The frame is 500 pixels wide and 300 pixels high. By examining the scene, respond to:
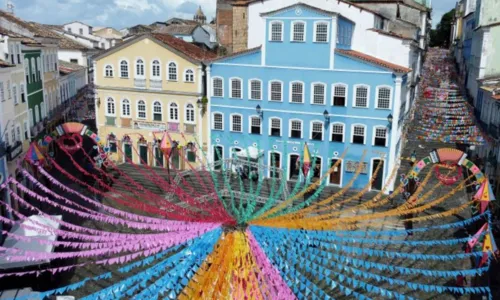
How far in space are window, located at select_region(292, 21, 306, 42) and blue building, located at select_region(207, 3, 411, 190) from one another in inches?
2.3

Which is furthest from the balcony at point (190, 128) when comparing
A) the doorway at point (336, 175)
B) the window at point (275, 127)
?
the doorway at point (336, 175)

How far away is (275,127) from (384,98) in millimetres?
7253

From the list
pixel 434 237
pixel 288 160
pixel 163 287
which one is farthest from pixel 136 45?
pixel 163 287

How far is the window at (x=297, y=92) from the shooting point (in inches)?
1257

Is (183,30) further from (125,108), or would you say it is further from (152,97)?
(125,108)

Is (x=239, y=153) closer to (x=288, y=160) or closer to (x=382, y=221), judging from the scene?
(x=288, y=160)

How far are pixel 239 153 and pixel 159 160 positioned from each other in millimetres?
6591

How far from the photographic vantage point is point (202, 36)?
45.7 m

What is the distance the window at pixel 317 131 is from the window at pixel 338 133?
79 centimetres

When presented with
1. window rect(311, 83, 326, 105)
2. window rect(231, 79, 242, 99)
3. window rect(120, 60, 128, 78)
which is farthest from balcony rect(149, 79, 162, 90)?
window rect(311, 83, 326, 105)

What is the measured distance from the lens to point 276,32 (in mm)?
31672

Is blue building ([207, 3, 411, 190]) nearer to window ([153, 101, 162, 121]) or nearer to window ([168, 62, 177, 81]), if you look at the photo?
window ([168, 62, 177, 81])

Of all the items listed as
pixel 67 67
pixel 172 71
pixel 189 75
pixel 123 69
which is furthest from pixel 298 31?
pixel 67 67

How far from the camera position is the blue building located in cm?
3028
